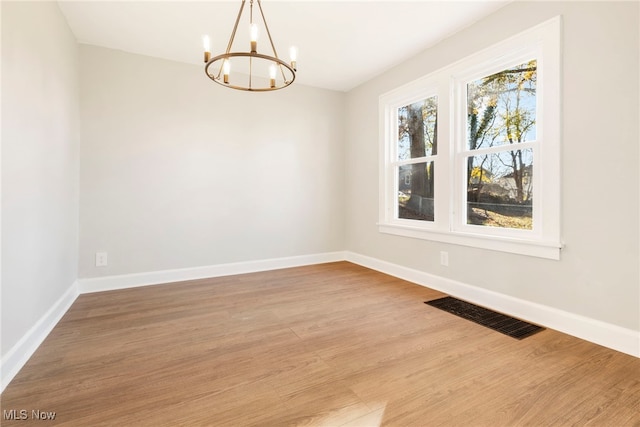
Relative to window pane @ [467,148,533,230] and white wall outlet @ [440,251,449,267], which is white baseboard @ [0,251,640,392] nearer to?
white wall outlet @ [440,251,449,267]

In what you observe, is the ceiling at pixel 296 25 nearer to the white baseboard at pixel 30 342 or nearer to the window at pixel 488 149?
the window at pixel 488 149

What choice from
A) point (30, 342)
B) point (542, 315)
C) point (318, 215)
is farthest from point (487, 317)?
Answer: point (30, 342)

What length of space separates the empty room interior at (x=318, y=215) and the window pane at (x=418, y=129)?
0.07ft

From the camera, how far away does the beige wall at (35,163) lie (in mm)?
1615

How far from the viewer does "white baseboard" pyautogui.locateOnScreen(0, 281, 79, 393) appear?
5.08 feet

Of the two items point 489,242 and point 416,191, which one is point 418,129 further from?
point 489,242

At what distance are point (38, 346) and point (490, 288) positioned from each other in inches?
132

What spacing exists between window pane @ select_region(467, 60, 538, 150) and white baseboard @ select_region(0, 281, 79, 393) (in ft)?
11.8

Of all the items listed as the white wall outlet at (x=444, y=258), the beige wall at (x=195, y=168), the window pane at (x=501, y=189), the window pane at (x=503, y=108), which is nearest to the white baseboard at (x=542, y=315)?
the white wall outlet at (x=444, y=258)

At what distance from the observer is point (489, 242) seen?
8.61 feet

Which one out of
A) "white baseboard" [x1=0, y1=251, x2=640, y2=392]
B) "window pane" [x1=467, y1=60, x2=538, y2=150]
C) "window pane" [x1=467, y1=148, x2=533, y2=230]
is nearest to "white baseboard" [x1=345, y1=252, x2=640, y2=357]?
"white baseboard" [x1=0, y1=251, x2=640, y2=392]

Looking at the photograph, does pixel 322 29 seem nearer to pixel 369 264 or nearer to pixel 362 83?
pixel 362 83

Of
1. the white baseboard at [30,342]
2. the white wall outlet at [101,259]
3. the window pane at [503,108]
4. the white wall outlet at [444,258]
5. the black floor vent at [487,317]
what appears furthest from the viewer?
the white wall outlet at [101,259]

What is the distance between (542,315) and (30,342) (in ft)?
11.3
